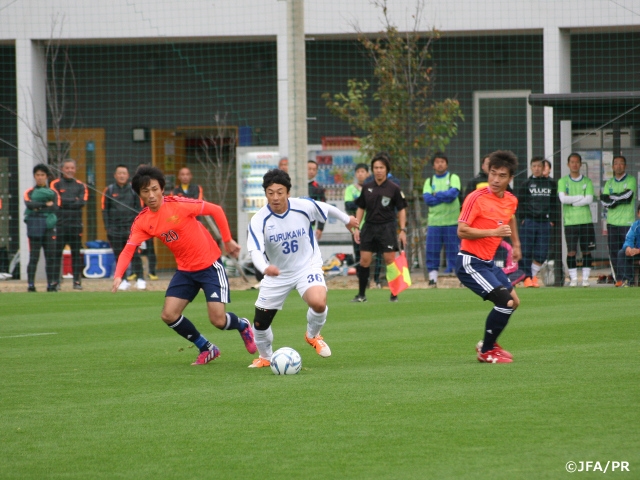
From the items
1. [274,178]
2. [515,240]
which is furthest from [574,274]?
[274,178]

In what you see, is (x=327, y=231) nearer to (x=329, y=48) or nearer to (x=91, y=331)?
(x=329, y=48)

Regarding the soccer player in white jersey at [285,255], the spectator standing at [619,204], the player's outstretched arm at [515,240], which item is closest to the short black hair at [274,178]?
the soccer player in white jersey at [285,255]

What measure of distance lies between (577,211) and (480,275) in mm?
9457

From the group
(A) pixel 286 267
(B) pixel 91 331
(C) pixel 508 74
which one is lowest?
(B) pixel 91 331

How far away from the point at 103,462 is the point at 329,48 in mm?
18745

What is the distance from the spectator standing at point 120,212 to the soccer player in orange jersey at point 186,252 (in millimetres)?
9566

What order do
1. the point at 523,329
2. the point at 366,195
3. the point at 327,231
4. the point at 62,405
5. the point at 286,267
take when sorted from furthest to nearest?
1. the point at 327,231
2. the point at 366,195
3. the point at 523,329
4. the point at 286,267
5. the point at 62,405

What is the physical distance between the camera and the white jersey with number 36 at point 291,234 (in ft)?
28.1

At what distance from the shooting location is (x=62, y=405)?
682cm

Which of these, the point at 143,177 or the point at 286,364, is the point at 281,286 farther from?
the point at 143,177

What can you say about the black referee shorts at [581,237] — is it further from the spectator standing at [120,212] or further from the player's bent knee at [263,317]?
the player's bent knee at [263,317]

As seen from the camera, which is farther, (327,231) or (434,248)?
(327,231)

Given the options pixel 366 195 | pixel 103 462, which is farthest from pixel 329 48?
pixel 103 462

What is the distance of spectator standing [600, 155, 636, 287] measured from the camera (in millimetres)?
16688
